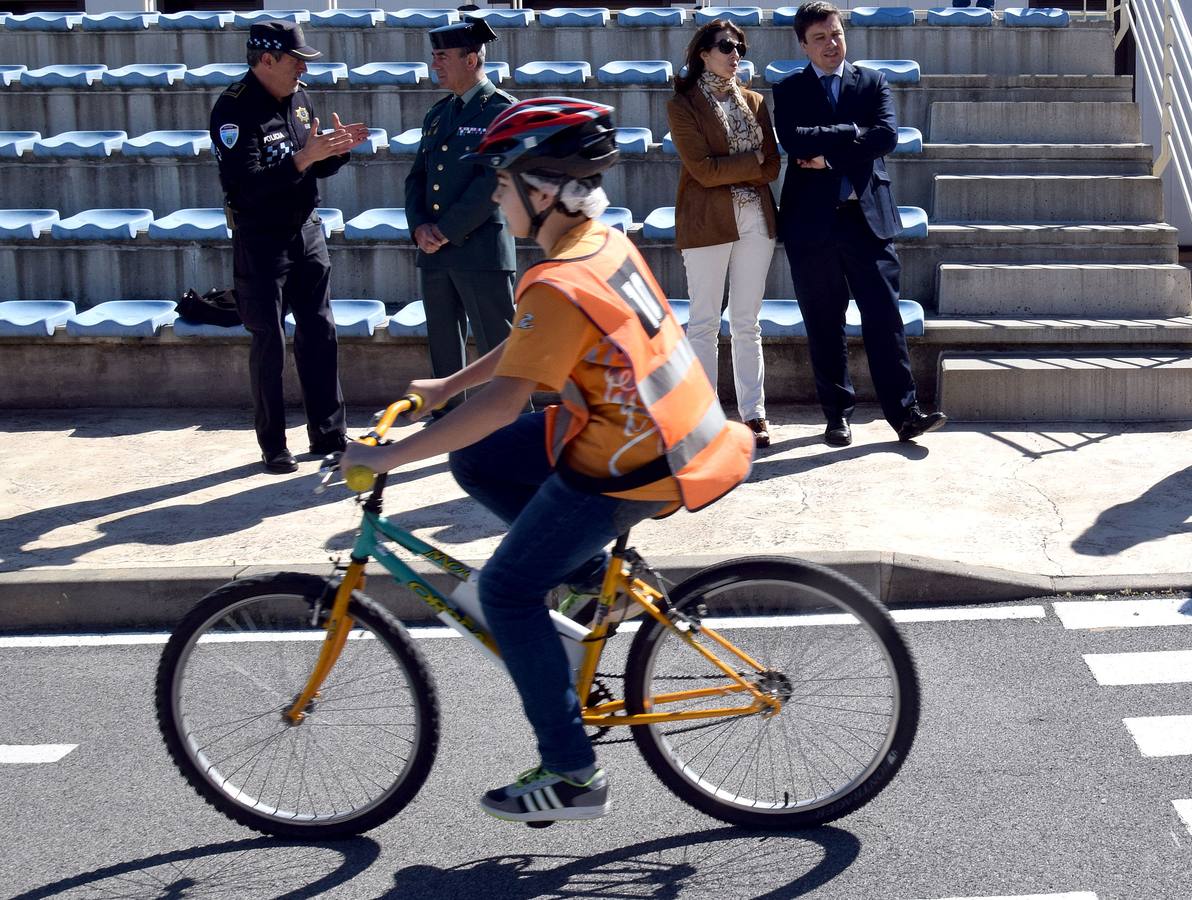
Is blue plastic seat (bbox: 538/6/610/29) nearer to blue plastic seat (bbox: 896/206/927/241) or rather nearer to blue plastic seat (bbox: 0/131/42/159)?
blue plastic seat (bbox: 896/206/927/241)

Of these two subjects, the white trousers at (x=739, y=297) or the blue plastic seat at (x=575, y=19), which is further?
the blue plastic seat at (x=575, y=19)

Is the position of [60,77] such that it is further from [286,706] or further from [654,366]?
[654,366]

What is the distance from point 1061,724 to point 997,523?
1.95 meters

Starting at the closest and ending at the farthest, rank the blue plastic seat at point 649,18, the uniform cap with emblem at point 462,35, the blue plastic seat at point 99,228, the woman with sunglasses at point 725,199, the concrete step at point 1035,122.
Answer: the uniform cap with emblem at point 462,35
the woman with sunglasses at point 725,199
the blue plastic seat at point 99,228
the concrete step at point 1035,122
the blue plastic seat at point 649,18

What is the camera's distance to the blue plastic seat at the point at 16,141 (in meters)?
10.2

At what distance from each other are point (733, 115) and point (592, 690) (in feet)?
13.7

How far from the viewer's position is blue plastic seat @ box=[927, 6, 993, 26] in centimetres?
1105

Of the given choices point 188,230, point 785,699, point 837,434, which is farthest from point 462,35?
point 785,699

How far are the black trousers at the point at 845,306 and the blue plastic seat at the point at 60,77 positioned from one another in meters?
6.12

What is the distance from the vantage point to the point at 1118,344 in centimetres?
847

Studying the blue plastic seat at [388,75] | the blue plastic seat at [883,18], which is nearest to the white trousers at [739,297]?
the blue plastic seat at [388,75]

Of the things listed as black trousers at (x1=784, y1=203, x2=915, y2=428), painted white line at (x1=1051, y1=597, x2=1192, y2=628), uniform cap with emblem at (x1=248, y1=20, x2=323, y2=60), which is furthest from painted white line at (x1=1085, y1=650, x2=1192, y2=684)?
uniform cap with emblem at (x1=248, y1=20, x2=323, y2=60)

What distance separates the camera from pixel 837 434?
7.67m

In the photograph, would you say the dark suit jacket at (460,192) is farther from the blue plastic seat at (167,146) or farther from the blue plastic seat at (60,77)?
the blue plastic seat at (60,77)
